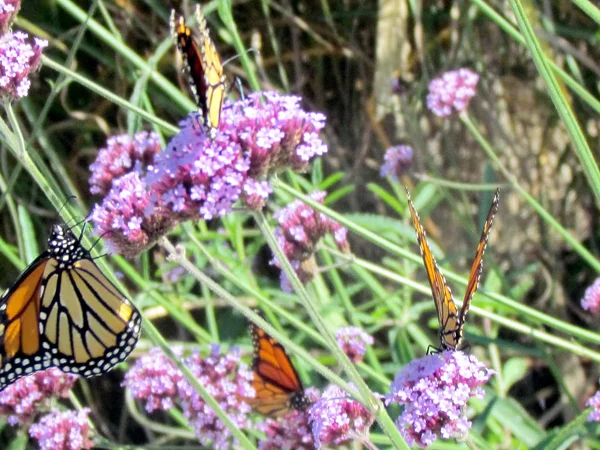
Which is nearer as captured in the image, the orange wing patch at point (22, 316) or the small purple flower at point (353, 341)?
the orange wing patch at point (22, 316)

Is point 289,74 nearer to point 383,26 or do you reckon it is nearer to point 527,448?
point 383,26

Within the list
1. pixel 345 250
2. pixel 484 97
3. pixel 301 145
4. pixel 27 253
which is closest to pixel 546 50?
pixel 484 97

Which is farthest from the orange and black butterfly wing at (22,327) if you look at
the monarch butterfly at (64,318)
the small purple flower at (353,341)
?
the small purple flower at (353,341)

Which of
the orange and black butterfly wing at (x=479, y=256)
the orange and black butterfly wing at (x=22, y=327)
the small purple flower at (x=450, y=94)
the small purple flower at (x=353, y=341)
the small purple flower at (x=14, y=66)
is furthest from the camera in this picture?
the small purple flower at (x=450, y=94)

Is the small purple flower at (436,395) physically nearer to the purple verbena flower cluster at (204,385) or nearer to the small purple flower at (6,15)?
the purple verbena flower cluster at (204,385)

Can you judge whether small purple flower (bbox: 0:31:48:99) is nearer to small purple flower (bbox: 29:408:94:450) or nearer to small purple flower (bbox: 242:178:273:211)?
small purple flower (bbox: 242:178:273:211)

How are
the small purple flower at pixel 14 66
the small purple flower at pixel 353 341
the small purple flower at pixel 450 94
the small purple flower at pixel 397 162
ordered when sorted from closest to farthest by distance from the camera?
the small purple flower at pixel 14 66, the small purple flower at pixel 353 341, the small purple flower at pixel 450 94, the small purple flower at pixel 397 162

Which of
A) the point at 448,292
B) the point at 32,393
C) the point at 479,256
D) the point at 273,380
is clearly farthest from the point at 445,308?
the point at 32,393

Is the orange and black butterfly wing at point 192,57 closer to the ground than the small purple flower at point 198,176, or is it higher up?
higher up
